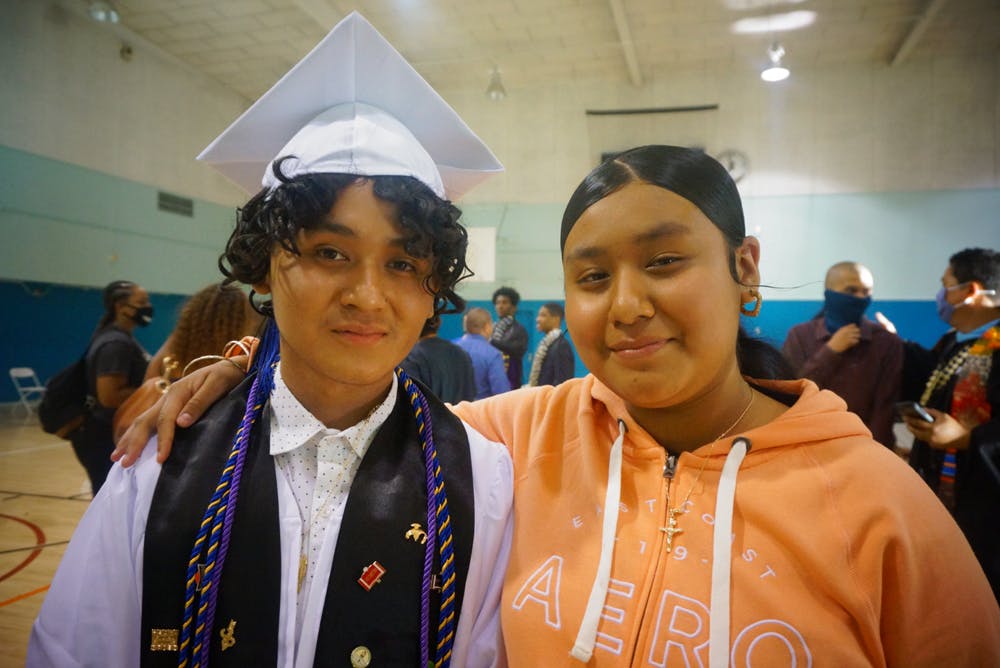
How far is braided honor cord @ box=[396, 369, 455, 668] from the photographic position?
1.02 m

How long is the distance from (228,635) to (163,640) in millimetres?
110

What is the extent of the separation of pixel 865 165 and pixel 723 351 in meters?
8.91

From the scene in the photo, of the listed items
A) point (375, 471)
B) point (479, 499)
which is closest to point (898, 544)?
point (479, 499)

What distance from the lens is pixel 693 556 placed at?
98 centimetres

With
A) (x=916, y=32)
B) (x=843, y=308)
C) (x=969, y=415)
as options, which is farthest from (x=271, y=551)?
(x=916, y=32)

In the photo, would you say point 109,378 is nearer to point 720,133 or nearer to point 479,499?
point 479,499

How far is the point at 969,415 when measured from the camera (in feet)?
7.49

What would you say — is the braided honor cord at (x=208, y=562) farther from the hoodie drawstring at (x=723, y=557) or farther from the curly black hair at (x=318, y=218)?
the hoodie drawstring at (x=723, y=557)

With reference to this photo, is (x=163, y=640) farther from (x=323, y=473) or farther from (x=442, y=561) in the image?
(x=442, y=561)

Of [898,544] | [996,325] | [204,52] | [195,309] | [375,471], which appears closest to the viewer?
[898,544]

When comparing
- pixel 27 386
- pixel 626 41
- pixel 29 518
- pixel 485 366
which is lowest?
pixel 29 518

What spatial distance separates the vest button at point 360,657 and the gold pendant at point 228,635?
0.20 meters

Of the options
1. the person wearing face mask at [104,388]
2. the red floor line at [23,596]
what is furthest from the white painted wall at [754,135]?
the red floor line at [23,596]

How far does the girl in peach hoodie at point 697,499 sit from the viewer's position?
0.85 meters
